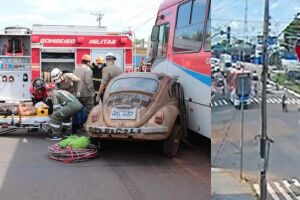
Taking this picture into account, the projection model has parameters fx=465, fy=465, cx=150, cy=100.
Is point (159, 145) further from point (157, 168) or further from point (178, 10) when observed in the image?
point (178, 10)

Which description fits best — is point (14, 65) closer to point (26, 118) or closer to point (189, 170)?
point (26, 118)

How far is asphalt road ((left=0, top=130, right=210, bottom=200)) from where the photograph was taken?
5523mm

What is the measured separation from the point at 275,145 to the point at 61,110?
731 cm

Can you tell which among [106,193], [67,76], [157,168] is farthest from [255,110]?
[67,76]

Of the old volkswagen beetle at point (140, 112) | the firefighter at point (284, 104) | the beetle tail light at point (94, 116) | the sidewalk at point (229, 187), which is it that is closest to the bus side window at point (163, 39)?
the old volkswagen beetle at point (140, 112)

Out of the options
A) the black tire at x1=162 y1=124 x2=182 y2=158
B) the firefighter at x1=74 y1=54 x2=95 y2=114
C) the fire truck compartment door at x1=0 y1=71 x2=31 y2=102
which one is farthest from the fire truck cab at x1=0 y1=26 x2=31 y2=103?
the black tire at x1=162 y1=124 x2=182 y2=158

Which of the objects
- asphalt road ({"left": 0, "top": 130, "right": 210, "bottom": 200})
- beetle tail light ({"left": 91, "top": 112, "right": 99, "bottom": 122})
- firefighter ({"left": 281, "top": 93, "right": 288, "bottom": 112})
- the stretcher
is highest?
firefighter ({"left": 281, "top": 93, "right": 288, "bottom": 112})

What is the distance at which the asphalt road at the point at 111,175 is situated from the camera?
5.52m

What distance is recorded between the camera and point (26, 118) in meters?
9.51

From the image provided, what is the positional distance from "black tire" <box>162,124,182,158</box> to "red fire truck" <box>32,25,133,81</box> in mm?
6820

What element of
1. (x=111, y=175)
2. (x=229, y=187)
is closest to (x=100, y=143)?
(x=111, y=175)

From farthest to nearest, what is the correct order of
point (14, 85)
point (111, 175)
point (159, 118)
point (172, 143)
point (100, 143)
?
point (14, 85)
point (100, 143)
point (172, 143)
point (159, 118)
point (111, 175)

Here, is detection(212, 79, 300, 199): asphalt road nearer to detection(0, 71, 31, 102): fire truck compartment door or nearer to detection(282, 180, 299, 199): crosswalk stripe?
detection(282, 180, 299, 199): crosswalk stripe

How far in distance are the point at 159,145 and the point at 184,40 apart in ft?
6.12
